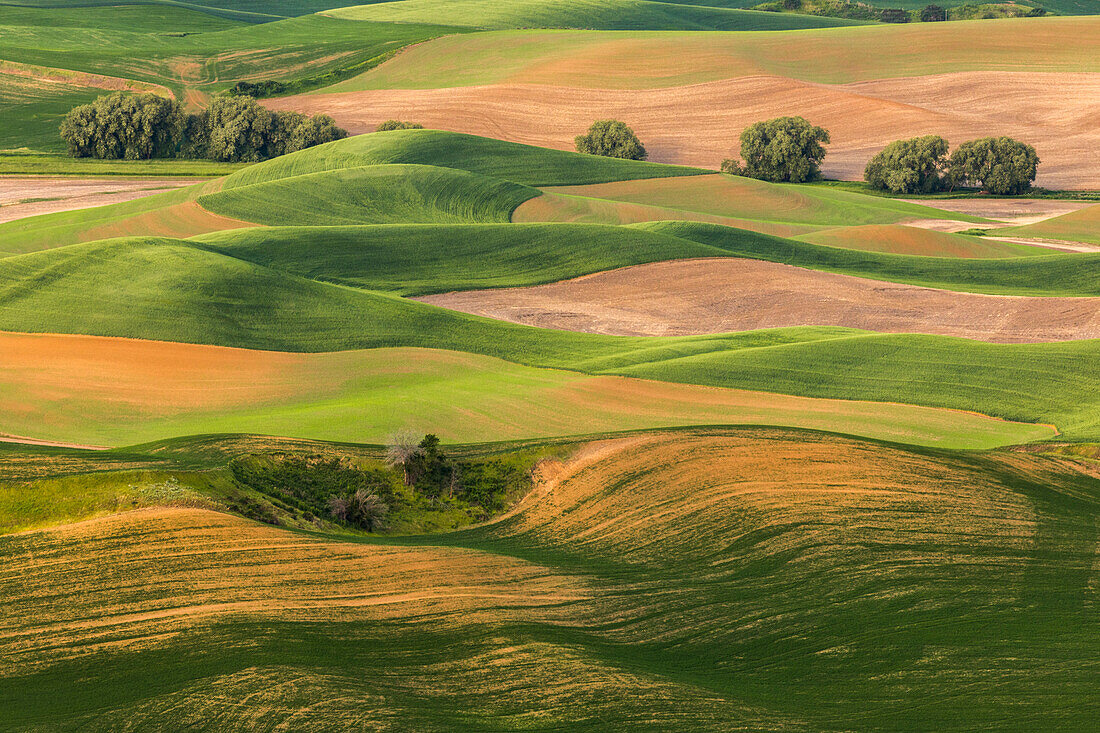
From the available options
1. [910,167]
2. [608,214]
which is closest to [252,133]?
[608,214]

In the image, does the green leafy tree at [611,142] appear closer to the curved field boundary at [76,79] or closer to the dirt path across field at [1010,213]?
the dirt path across field at [1010,213]

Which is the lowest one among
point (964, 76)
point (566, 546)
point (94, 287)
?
point (566, 546)

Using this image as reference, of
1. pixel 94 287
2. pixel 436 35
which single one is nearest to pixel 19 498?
pixel 94 287

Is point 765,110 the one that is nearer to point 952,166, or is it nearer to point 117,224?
point 952,166

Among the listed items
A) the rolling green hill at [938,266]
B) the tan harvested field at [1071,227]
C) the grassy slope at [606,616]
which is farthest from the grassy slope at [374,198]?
the grassy slope at [606,616]

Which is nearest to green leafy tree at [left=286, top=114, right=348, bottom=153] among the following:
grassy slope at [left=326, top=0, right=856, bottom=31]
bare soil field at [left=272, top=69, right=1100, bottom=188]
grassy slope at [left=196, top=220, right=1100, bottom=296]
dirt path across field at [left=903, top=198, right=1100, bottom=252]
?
bare soil field at [left=272, top=69, right=1100, bottom=188]

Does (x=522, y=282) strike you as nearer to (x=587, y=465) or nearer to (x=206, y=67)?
(x=587, y=465)

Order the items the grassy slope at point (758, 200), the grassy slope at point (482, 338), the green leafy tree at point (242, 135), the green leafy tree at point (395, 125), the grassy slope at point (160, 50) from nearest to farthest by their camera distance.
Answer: the grassy slope at point (482, 338)
the grassy slope at point (758, 200)
the green leafy tree at point (242, 135)
the green leafy tree at point (395, 125)
the grassy slope at point (160, 50)
